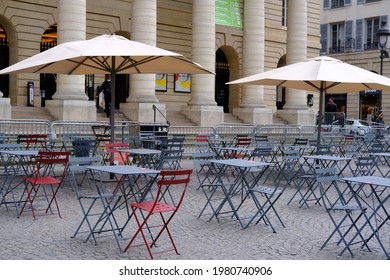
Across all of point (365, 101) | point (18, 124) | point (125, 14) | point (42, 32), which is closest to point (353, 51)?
point (365, 101)

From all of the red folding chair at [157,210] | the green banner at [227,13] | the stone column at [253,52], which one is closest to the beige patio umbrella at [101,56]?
the red folding chair at [157,210]

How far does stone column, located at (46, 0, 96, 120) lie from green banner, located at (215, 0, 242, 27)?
797 centimetres

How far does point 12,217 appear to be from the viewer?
8969mm

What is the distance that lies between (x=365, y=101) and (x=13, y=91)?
32.3 meters

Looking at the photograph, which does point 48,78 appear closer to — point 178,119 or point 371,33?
point 178,119

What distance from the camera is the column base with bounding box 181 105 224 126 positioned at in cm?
2450

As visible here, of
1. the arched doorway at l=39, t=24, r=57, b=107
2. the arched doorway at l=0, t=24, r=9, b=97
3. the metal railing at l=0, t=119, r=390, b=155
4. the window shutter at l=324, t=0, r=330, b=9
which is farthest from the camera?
the window shutter at l=324, t=0, r=330, b=9

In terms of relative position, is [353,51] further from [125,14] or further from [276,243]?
[276,243]

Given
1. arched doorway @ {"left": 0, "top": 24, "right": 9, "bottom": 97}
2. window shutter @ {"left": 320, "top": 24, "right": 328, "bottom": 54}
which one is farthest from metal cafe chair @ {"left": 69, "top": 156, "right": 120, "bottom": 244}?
window shutter @ {"left": 320, "top": 24, "right": 328, "bottom": 54}

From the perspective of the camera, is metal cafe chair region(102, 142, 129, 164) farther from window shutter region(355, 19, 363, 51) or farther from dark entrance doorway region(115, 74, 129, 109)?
window shutter region(355, 19, 363, 51)

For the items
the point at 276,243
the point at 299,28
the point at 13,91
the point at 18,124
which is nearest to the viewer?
the point at 276,243

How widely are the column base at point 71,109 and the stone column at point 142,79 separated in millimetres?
2386

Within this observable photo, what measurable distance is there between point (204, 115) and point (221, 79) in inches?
348

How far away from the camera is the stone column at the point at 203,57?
24.8 meters
